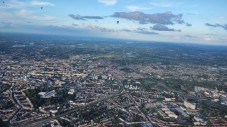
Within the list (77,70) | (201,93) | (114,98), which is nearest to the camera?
(114,98)

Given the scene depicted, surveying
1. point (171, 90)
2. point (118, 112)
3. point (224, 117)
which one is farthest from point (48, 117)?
point (171, 90)

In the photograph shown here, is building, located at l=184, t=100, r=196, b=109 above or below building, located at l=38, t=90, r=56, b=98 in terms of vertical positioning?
below

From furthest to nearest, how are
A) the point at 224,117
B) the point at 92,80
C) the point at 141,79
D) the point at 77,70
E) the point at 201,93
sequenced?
the point at 77,70 → the point at 141,79 → the point at 92,80 → the point at 201,93 → the point at 224,117

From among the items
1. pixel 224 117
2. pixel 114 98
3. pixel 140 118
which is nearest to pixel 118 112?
pixel 140 118

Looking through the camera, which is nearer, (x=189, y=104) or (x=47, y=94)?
(x=47, y=94)

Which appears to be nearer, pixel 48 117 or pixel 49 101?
pixel 48 117

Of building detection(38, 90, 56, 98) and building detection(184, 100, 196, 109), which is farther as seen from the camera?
building detection(184, 100, 196, 109)

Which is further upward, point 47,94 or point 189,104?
point 47,94

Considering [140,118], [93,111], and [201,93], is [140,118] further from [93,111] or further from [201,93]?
[201,93]

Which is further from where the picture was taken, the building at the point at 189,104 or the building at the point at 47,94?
the building at the point at 189,104

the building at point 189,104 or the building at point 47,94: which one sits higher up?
the building at point 47,94
